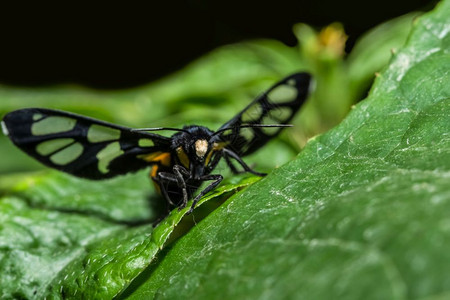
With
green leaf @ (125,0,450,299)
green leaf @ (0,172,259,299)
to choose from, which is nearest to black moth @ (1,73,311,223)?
green leaf @ (0,172,259,299)

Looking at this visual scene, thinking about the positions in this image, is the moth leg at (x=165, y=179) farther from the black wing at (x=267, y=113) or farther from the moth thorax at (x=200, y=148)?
the black wing at (x=267, y=113)

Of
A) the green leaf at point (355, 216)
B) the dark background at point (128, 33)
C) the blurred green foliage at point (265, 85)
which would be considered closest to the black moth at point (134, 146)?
the green leaf at point (355, 216)

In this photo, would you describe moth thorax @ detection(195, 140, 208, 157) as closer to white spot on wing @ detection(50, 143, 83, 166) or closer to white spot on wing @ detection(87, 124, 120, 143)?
white spot on wing @ detection(87, 124, 120, 143)

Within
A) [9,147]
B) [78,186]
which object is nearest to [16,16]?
[9,147]

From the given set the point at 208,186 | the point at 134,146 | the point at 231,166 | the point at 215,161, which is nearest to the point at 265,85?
the point at 231,166

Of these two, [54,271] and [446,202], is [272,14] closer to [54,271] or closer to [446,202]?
[54,271]

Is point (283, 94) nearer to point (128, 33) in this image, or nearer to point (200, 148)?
point (200, 148)
